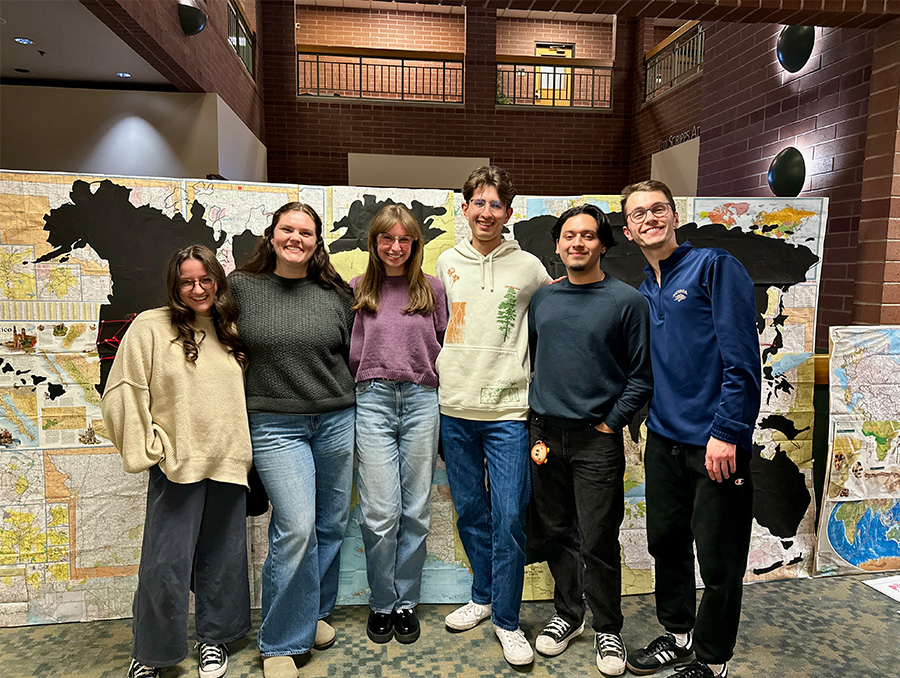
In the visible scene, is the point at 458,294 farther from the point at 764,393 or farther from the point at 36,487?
the point at 36,487

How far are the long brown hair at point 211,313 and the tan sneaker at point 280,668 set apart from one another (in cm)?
96

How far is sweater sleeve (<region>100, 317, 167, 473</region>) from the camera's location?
161 cm

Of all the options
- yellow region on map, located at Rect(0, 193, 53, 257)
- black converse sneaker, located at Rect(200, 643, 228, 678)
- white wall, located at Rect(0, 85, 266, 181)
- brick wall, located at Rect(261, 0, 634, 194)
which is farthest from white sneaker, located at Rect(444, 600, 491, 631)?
brick wall, located at Rect(261, 0, 634, 194)

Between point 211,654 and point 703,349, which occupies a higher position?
point 703,349

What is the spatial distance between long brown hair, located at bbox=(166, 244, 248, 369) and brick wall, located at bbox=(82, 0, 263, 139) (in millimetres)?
2560

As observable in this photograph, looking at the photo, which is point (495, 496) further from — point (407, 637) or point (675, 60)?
point (675, 60)

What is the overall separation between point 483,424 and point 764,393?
134cm

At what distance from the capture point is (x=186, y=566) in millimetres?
1729

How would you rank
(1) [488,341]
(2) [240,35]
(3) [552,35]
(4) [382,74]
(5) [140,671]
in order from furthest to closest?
(3) [552,35], (4) [382,74], (2) [240,35], (1) [488,341], (5) [140,671]

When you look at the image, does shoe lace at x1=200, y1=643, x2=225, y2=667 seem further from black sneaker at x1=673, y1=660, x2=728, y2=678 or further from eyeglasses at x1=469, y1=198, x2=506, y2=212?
eyeglasses at x1=469, y1=198, x2=506, y2=212

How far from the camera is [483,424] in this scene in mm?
1905

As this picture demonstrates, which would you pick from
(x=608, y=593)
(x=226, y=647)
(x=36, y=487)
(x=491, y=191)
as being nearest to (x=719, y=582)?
(x=608, y=593)

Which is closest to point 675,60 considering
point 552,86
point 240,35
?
point 552,86

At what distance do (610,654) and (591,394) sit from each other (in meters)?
0.87
